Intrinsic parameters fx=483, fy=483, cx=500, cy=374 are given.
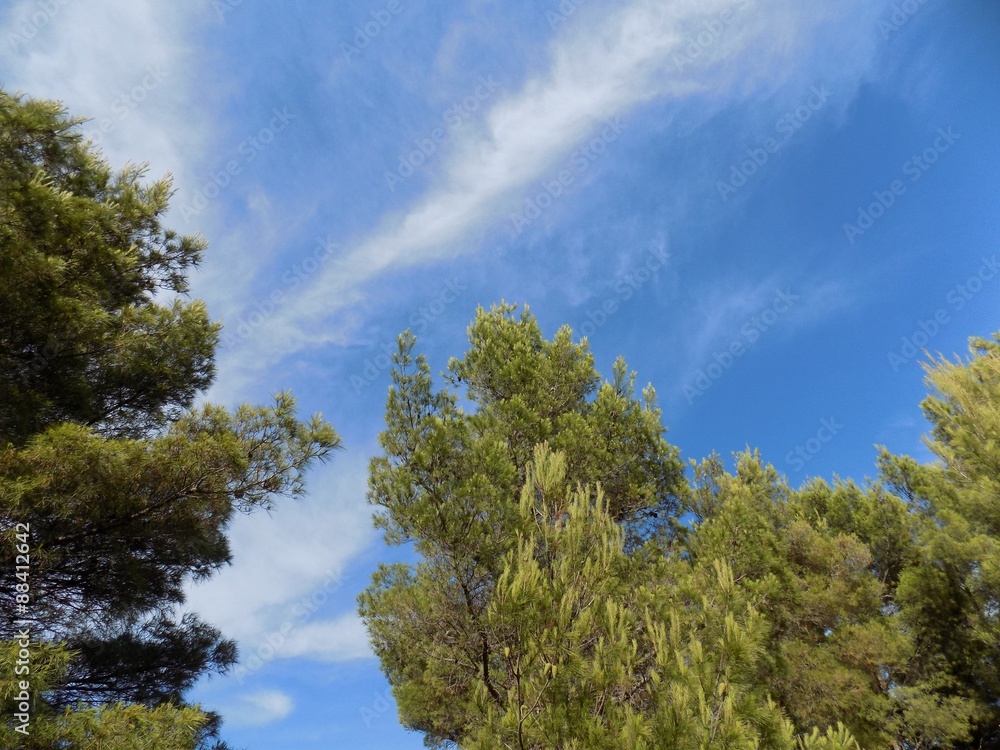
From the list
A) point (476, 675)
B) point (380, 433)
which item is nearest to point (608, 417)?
point (380, 433)

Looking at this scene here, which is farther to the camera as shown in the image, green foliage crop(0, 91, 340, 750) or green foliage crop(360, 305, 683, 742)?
green foliage crop(360, 305, 683, 742)

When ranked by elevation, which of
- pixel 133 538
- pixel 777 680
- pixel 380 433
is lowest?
pixel 777 680

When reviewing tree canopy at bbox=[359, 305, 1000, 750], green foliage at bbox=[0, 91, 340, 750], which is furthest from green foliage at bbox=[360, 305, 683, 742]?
green foliage at bbox=[0, 91, 340, 750]

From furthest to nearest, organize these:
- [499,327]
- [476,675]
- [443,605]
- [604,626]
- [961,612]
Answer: [499,327] → [961,612] → [443,605] → [476,675] → [604,626]

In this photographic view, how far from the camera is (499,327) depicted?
11305mm

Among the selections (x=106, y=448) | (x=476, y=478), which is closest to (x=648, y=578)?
(x=476, y=478)

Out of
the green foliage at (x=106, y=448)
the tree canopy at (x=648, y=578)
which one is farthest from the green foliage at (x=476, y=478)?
the green foliage at (x=106, y=448)

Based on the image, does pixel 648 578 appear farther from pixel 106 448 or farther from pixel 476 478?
pixel 106 448

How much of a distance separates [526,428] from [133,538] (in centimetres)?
620

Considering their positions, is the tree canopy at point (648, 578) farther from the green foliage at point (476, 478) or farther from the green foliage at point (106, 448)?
the green foliage at point (106, 448)

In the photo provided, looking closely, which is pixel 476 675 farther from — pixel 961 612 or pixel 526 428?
pixel 961 612

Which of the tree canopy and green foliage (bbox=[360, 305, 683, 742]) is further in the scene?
green foliage (bbox=[360, 305, 683, 742])

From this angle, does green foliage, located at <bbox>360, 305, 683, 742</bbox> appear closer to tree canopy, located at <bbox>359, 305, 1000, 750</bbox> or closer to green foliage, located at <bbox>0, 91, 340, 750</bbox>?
tree canopy, located at <bbox>359, 305, 1000, 750</bbox>

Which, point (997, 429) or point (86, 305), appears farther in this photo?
point (997, 429)
